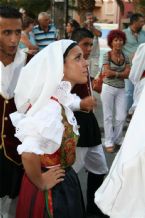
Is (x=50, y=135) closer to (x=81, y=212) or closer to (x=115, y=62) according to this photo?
(x=81, y=212)

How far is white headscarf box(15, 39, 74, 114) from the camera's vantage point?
2.13 metres

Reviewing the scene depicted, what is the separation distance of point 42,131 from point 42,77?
0.98 feet

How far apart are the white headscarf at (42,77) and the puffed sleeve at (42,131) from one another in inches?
2.3

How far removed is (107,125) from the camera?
235 inches

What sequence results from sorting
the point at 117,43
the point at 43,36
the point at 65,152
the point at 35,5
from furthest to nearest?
the point at 35,5
the point at 43,36
the point at 117,43
the point at 65,152

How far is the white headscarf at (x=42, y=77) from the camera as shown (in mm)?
2135

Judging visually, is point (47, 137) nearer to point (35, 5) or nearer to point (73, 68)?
point (73, 68)

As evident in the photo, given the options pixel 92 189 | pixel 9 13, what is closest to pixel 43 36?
pixel 92 189

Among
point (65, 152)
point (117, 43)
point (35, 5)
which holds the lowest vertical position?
point (35, 5)

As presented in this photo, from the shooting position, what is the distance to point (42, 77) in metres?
2.17

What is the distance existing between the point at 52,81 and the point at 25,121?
0.79ft

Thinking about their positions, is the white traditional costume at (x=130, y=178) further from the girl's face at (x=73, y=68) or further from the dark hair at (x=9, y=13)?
the dark hair at (x=9, y=13)

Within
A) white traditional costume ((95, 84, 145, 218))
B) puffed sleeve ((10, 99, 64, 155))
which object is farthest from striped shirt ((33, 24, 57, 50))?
white traditional costume ((95, 84, 145, 218))

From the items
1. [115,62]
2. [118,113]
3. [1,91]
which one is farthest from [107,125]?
[1,91]
